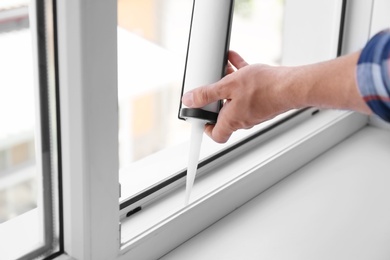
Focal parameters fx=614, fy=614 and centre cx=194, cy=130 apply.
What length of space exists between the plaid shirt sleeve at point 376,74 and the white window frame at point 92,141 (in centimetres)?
26

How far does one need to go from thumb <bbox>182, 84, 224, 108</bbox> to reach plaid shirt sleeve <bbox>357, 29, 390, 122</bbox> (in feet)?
0.55

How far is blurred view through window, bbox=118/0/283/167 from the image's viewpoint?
1.47m

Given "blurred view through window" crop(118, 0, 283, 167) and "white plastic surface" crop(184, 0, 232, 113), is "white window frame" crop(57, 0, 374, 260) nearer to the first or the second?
"white plastic surface" crop(184, 0, 232, 113)

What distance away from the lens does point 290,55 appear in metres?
1.31

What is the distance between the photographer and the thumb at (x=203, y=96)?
2.21 ft

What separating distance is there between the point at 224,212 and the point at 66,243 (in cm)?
27

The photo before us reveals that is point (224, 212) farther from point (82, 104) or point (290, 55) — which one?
point (290, 55)

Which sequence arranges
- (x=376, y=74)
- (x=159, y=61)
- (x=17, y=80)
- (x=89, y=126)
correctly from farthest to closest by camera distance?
(x=159, y=61), (x=17, y=80), (x=89, y=126), (x=376, y=74)

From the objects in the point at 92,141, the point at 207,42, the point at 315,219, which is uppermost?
the point at 207,42

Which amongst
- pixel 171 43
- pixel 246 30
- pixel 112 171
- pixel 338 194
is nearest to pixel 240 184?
pixel 338 194

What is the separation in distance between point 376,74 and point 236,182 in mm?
418

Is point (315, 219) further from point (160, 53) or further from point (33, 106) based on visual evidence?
point (160, 53)

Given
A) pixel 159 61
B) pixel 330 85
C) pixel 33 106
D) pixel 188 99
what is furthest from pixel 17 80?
pixel 159 61

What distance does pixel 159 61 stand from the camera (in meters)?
1.61
